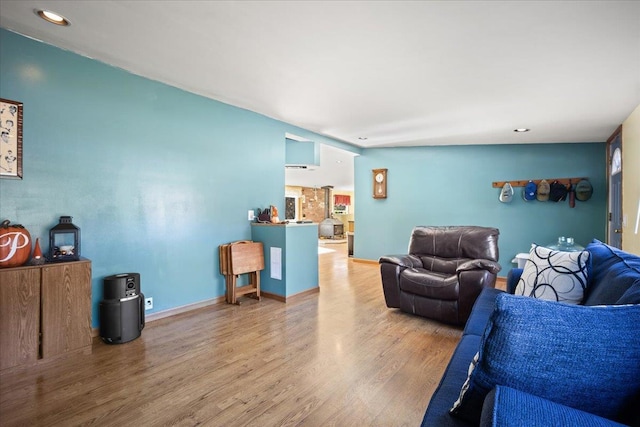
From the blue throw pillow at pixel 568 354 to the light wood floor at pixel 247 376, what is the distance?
1179 mm

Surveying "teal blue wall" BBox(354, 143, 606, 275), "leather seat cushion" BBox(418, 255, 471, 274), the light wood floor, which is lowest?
the light wood floor

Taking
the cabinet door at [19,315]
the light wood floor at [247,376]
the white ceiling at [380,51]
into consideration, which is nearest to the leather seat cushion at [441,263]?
the light wood floor at [247,376]

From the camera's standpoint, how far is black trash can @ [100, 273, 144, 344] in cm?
266

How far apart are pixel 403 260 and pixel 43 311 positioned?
3.22 meters

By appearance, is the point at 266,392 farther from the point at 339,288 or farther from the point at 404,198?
the point at 404,198

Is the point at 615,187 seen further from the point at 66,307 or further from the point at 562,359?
the point at 66,307

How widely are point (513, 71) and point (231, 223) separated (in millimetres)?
3390

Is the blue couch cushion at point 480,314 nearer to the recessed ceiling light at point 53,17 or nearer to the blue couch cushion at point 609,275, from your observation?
the blue couch cushion at point 609,275

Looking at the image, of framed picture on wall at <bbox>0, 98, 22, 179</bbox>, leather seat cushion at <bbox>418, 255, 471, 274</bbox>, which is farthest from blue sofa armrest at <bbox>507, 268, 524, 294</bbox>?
framed picture on wall at <bbox>0, 98, 22, 179</bbox>

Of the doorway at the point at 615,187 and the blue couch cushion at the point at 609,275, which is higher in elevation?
the doorway at the point at 615,187

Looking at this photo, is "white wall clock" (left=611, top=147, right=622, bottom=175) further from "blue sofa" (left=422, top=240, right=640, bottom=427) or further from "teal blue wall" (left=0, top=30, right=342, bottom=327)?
"teal blue wall" (left=0, top=30, right=342, bottom=327)

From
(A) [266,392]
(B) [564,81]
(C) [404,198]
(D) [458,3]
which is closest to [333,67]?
(D) [458,3]

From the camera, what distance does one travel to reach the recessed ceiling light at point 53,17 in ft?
6.91

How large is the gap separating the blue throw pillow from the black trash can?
9.50ft
